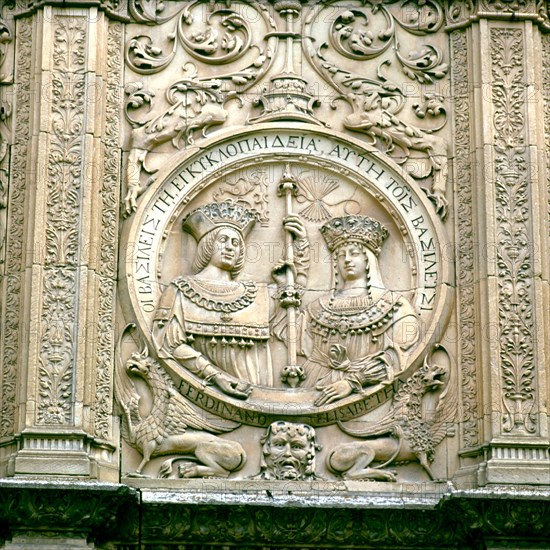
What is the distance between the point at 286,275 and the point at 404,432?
188 cm

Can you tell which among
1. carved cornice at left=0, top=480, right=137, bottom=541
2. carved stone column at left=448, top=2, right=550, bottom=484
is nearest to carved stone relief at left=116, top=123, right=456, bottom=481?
carved stone column at left=448, top=2, right=550, bottom=484

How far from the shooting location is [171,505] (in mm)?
19922

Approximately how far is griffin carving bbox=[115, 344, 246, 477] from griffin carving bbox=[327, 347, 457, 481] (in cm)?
99

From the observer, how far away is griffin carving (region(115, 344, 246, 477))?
20516 millimetres

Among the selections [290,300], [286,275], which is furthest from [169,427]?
[286,275]

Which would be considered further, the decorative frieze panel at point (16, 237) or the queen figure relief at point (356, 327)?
the queen figure relief at point (356, 327)

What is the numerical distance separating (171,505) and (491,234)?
3.99 m

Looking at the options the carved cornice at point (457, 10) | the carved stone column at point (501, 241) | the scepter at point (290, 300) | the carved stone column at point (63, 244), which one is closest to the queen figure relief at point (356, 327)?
the scepter at point (290, 300)

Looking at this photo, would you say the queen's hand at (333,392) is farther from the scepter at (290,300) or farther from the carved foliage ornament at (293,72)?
the carved foliage ornament at (293,72)

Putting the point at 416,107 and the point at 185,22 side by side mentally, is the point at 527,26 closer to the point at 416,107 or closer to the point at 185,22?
the point at 416,107

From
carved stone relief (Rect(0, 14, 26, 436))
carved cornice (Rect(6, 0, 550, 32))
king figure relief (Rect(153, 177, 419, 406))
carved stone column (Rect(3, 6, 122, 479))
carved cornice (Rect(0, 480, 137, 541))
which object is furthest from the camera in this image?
carved cornice (Rect(6, 0, 550, 32))

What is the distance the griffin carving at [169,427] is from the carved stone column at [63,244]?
0.21 meters

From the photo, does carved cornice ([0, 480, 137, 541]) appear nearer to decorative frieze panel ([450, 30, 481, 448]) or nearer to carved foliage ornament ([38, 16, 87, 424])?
carved foliage ornament ([38, 16, 87, 424])

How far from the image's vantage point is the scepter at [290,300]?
68.5 feet
